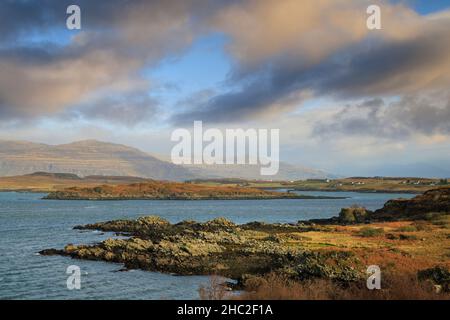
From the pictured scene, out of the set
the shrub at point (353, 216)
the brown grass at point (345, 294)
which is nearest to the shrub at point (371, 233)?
the shrub at point (353, 216)

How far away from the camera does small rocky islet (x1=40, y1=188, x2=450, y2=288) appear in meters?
37.6

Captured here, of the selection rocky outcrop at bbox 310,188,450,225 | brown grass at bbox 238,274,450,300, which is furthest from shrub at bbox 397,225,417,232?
brown grass at bbox 238,274,450,300

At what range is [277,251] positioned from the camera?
162 feet

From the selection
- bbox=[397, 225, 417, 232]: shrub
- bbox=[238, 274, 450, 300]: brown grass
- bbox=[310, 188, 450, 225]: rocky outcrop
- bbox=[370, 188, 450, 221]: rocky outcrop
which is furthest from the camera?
bbox=[310, 188, 450, 225]: rocky outcrop

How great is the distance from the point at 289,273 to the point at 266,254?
522 inches

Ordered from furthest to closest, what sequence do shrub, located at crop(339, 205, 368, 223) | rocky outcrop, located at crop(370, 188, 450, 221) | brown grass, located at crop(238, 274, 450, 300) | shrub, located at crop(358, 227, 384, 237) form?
1. shrub, located at crop(339, 205, 368, 223)
2. rocky outcrop, located at crop(370, 188, 450, 221)
3. shrub, located at crop(358, 227, 384, 237)
4. brown grass, located at crop(238, 274, 450, 300)

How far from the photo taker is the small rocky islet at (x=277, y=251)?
123 feet

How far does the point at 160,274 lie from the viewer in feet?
135

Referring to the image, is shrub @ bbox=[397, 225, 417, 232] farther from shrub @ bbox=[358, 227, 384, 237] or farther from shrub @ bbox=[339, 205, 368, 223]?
shrub @ bbox=[339, 205, 368, 223]

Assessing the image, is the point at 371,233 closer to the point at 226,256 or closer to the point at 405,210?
the point at 226,256

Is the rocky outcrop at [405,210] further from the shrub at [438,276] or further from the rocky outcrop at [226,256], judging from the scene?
the shrub at [438,276]

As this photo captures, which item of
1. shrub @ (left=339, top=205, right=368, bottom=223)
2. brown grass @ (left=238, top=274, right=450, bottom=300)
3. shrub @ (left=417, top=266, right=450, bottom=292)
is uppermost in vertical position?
brown grass @ (left=238, top=274, right=450, bottom=300)

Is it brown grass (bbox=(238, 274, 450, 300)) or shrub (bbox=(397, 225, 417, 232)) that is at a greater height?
brown grass (bbox=(238, 274, 450, 300))
